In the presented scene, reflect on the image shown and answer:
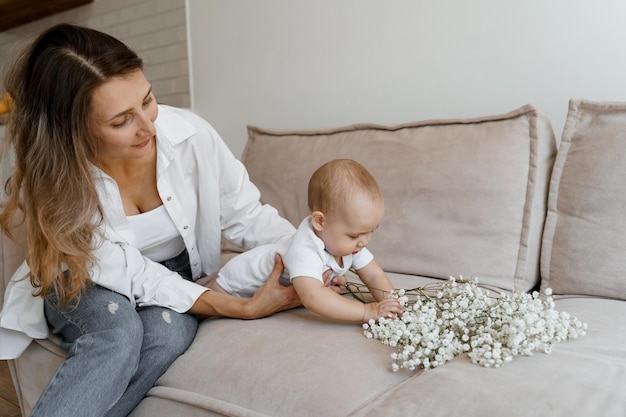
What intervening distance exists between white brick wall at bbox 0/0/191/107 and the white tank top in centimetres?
160

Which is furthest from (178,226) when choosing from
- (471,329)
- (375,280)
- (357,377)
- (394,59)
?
(394,59)

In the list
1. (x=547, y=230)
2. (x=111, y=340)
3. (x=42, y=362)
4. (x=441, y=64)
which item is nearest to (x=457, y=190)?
(x=547, y=230)

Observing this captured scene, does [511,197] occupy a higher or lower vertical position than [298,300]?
higher

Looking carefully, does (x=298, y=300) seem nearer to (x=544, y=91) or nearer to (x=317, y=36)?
(x=544, y=91)

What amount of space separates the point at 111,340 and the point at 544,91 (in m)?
1.48

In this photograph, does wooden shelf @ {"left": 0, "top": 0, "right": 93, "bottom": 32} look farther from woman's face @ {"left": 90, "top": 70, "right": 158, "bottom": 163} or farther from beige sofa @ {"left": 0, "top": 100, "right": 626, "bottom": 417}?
woman's face @ {"left": 90, "top": 70, "right": 158, "bottom": 163}

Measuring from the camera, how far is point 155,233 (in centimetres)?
165

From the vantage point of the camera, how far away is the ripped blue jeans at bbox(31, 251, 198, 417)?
130 cm

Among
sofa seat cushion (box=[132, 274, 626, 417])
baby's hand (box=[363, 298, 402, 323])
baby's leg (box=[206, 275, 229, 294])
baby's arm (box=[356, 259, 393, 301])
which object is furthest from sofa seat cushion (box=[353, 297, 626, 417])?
baby's leg (box=[206, 275, 229, 294])

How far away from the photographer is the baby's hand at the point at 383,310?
1.38 m

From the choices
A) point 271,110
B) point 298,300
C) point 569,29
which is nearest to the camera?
point 298,300

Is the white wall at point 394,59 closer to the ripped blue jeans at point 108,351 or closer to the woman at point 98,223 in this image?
the woman at point 98,223

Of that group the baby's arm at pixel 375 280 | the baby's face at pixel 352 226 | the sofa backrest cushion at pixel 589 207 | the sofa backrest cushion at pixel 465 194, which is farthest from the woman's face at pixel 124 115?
the sofa backrest cushion at pixel 589 207

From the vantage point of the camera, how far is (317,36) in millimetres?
2605
